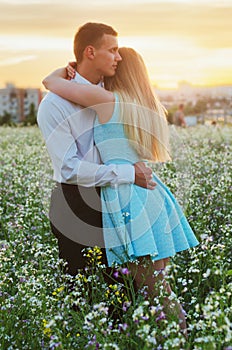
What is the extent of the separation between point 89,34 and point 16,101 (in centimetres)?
2636

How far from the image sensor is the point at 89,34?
14.2 ft

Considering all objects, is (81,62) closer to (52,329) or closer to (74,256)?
(74,256)

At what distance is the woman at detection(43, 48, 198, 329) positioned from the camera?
424cm

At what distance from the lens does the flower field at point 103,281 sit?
3.45 metres

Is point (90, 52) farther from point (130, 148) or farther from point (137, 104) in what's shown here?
point (130, 148)

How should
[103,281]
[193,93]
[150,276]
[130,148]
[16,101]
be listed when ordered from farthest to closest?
[16,101] < [193,93] < [103,281] < [130,148] < [150,276]

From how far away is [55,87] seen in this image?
4.37 meters

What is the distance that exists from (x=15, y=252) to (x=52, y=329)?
68.8 inches

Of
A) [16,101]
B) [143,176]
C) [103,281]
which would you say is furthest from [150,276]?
[16,101]

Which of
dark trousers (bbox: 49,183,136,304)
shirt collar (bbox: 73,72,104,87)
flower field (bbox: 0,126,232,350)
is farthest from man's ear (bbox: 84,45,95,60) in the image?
flower field (bbox: 0,126,232,350)

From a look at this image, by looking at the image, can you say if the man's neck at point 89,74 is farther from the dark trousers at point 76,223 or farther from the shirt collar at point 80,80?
the dark trousers at point 76,223

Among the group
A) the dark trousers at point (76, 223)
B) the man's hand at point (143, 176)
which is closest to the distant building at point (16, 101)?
the dark trousers at point (76, 223)

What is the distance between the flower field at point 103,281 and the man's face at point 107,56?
1116mm

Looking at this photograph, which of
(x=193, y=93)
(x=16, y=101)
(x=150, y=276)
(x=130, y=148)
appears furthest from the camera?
(x=16, y=101)
